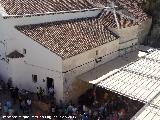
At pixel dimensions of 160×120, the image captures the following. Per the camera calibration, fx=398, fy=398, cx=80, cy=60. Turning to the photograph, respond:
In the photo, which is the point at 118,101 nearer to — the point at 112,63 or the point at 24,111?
the point at 112,63

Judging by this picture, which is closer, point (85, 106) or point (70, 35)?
point (85, 106)

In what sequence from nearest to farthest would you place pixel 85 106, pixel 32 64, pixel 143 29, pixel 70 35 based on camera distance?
pixel 85 106 < pixel 32 64 < pixel 70 35 < pixel 143 29

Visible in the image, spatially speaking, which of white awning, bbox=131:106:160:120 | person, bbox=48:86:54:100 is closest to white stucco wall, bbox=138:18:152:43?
person, bbox=48:86:54:100

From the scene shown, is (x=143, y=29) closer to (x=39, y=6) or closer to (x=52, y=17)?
(x=52, y=17)

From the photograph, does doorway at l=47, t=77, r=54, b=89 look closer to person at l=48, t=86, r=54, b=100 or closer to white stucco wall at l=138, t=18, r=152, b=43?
person at l=48, t=86, r=54, b=100

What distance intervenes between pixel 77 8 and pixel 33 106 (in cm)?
1104

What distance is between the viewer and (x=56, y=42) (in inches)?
1254

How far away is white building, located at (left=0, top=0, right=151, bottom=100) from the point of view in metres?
31.2

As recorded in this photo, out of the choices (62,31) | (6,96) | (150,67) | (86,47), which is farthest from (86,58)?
(6,96)

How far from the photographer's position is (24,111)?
30422 millimetres

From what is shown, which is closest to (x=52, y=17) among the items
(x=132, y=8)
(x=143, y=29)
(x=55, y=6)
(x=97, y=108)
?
(x=55, y=6)

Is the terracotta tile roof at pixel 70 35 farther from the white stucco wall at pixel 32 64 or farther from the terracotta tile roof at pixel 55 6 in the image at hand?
the terracotta tile roof at pixel 55 6

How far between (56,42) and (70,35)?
205cm

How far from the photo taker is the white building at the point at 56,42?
103ft
